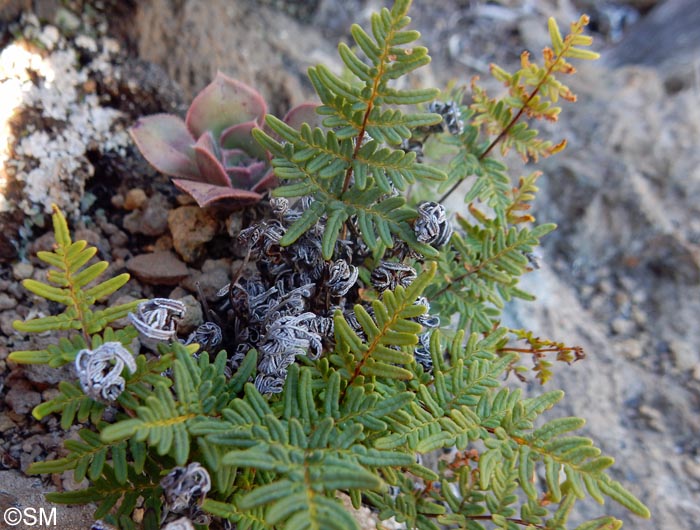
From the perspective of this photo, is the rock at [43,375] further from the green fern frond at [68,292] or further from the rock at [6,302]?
the green fern frond at [68,292]

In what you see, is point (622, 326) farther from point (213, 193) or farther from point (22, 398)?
point (22, 398)

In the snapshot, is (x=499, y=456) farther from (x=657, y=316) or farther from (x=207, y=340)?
(x=657, y=316)

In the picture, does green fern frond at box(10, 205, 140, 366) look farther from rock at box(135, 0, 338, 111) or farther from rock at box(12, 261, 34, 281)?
rock at box(135, 0, 338, 111)

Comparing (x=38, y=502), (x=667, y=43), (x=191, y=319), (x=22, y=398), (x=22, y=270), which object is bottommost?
(x=38, y=502)

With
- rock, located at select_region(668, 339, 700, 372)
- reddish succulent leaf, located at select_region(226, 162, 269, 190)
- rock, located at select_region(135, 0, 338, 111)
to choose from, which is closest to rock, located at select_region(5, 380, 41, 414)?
reddish succulent leaf, located at select_region(226, 162, 269, 190)

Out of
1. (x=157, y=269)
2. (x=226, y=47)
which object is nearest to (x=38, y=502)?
(x=157, y=269)

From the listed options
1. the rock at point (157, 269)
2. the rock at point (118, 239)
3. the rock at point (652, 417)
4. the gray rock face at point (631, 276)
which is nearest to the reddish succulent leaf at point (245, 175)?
the rock at point (157, 269)
